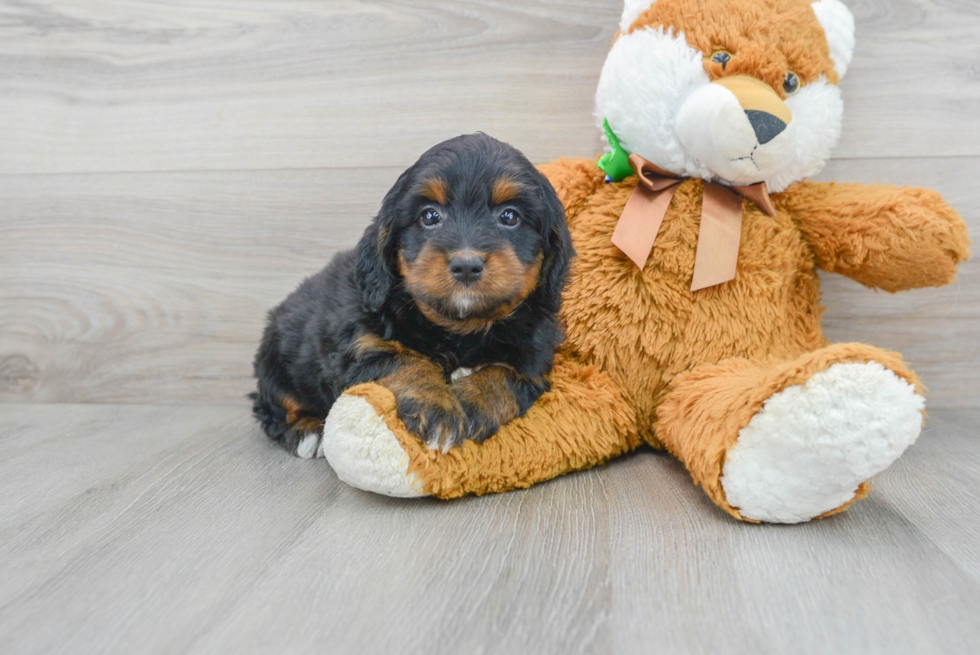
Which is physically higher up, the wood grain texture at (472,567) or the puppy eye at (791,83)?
the puppy eye at (791,83)

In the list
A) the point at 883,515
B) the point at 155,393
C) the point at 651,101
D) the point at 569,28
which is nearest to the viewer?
the point at 883,515

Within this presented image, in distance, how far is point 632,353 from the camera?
172 centimetres

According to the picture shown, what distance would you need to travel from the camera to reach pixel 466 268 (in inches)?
51.4

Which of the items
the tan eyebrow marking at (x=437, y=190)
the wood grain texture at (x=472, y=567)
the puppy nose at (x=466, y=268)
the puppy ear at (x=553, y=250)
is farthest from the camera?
the puppy ear at (x=553, y=250)

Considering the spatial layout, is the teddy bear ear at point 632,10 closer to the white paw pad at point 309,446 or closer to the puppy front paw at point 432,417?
the puppy front paw at point 432,417

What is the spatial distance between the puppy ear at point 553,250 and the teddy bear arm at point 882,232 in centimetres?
68

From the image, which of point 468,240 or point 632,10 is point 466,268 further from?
point 632,10

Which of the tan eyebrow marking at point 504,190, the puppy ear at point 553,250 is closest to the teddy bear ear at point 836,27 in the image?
the puppy ear at point 553,250

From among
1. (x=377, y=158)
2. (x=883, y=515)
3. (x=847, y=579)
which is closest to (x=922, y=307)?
(x=883, y=515)

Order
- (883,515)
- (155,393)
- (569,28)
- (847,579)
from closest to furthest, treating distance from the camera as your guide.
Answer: (847,579) < (883,515) < (569,28) < (155,393)

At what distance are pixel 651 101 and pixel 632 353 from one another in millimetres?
624

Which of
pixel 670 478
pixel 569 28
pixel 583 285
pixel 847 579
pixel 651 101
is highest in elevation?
pixel 569 28

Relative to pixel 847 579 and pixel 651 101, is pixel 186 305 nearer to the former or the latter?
pixel 651 101

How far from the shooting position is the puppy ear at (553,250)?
60.1 inches
